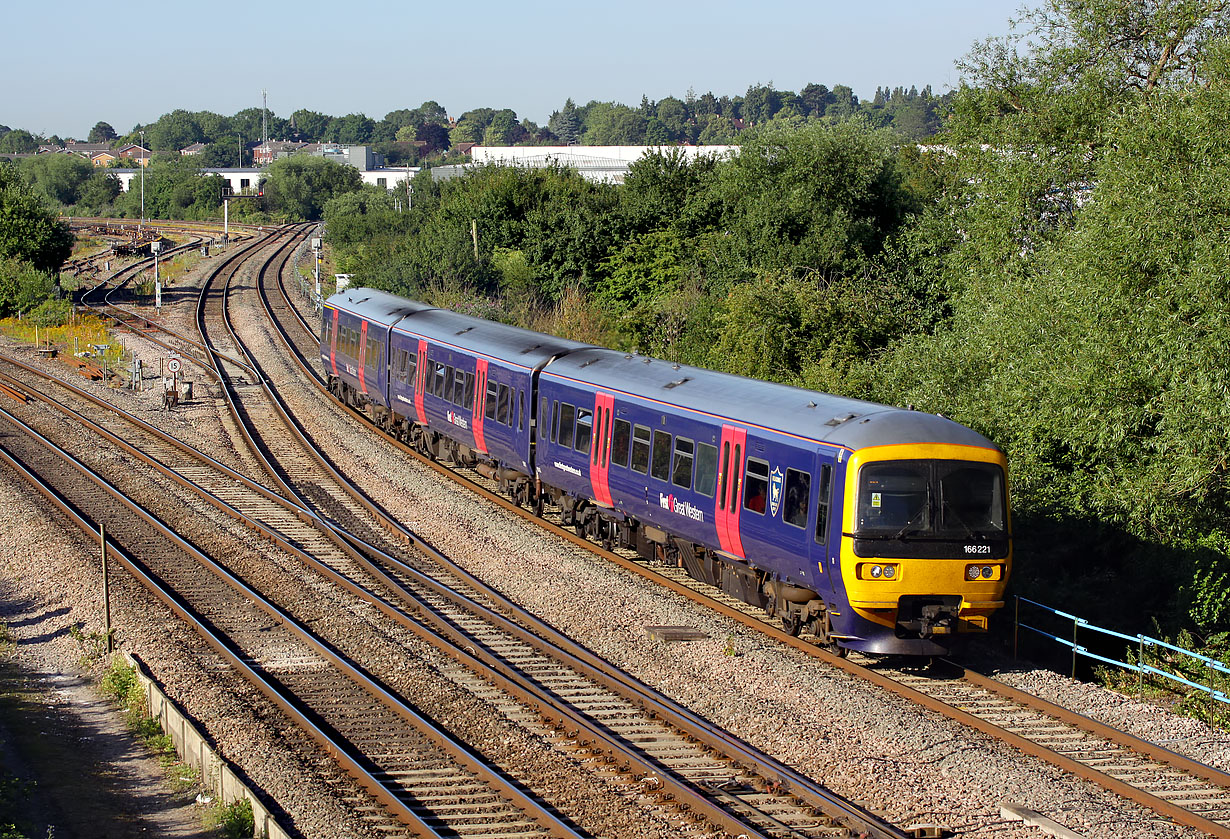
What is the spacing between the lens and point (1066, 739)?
11.7 meters

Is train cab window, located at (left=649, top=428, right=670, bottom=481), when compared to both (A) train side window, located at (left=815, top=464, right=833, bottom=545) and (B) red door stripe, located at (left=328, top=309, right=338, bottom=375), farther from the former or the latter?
(B) red door stripe, located at (left=328, top=309, right=338, bottom=375)

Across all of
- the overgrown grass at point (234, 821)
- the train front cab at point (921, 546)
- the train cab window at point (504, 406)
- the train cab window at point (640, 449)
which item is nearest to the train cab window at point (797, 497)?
the train front cab at point (921, 546)

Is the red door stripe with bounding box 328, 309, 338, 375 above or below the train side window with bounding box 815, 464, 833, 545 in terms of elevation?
below

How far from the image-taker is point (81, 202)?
465 ft

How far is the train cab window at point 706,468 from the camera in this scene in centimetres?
1590

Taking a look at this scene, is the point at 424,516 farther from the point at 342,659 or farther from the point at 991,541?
the point at 991,541

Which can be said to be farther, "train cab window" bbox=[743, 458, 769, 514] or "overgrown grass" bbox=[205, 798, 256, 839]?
"train cab window" bbox=[743, 458, 769, 514]

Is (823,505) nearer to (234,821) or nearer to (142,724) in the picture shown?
(234,821)

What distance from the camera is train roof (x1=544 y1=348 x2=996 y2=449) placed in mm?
13609

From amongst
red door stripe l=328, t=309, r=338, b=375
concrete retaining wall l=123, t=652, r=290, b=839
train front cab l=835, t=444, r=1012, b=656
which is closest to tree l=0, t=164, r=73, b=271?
red door stripe l=328, t=309, r=338, b=375

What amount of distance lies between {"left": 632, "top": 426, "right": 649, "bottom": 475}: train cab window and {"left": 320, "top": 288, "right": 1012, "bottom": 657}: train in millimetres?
29

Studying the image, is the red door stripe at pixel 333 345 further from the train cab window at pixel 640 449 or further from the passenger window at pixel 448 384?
the train cab window at pixel 640 449

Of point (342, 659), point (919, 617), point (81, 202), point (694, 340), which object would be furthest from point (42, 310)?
point (81, 202)

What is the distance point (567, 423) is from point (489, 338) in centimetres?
466
